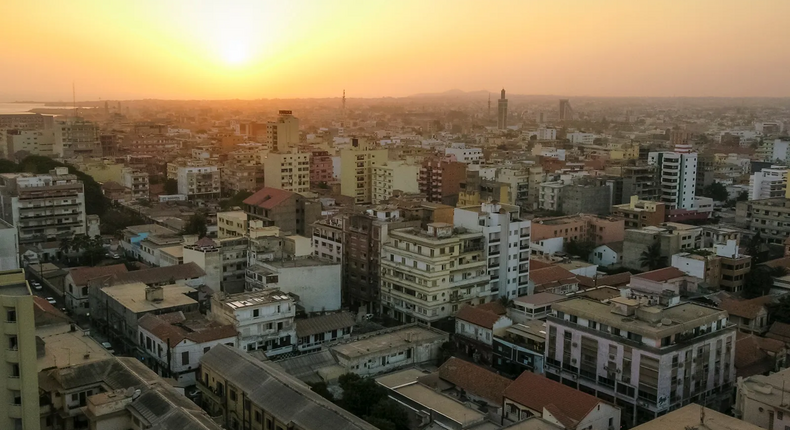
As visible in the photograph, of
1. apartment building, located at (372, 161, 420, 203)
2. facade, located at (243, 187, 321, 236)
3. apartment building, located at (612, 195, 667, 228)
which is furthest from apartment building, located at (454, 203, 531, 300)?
apartment building, located at (372, 161, 420, 203)

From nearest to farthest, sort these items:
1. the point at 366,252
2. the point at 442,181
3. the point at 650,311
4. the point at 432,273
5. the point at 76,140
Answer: the point at 650,311 < the point at 432,273 < the point at 366,252 < the point at 442,181 < the point at 76,140

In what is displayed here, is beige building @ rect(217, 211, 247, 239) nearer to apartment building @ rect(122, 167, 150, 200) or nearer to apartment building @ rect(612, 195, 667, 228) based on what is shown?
apartment building @ rect(122, 167, 150, 200)

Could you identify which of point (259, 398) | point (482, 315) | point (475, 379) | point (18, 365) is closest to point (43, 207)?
point (482, 315)

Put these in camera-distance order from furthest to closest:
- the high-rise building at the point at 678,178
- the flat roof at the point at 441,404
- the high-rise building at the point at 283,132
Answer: the high-rise building at the point at 283,132 < the high-rise building at the point at 678,178 < the flat roof at the point at 441,404

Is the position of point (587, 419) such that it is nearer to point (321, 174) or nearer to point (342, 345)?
point (342, 345)

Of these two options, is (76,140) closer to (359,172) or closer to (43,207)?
(359,172)

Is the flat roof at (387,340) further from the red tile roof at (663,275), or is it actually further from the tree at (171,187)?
the tree at (171,187)

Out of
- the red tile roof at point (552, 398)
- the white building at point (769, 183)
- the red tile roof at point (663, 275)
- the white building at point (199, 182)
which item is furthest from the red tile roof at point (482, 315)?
the white building at point (199, 182)
